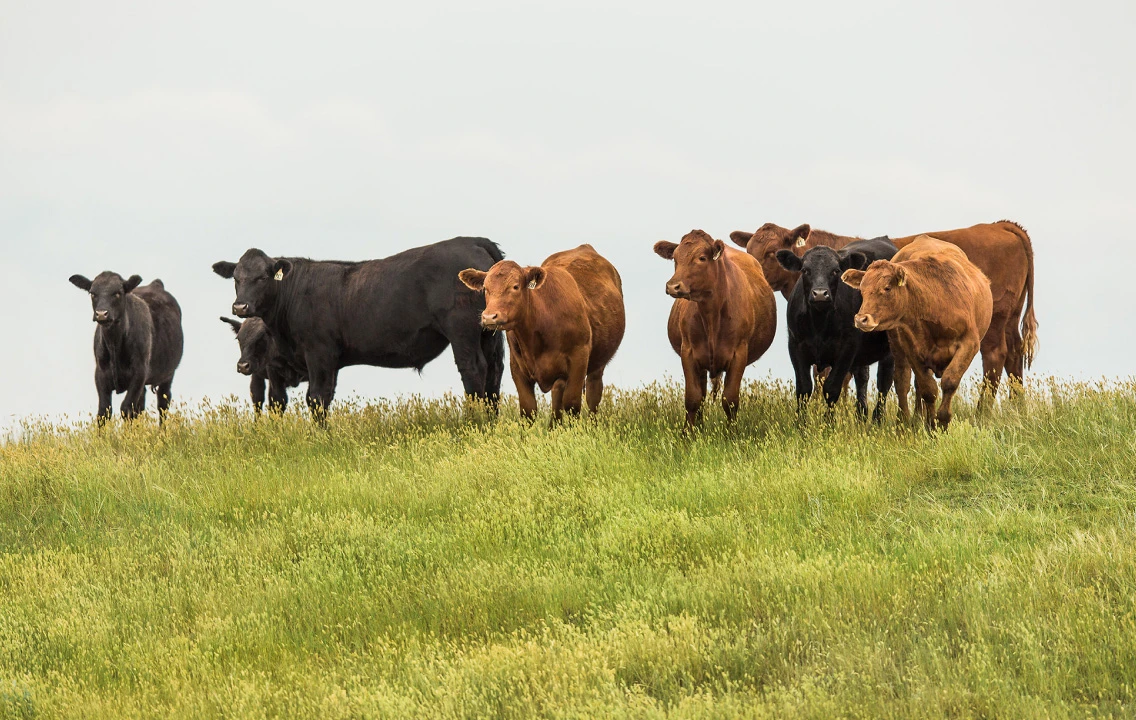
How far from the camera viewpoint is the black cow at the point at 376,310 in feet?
43.2

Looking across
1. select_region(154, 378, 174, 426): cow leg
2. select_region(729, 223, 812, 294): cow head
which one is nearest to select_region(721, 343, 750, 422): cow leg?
select_region(729, 223, 812, 294): cow head

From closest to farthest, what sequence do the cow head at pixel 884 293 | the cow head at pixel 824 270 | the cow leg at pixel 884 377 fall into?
the cow head at pixel 884 293
the cow head at pixel 824 270
the cow leg at pixel 884 377

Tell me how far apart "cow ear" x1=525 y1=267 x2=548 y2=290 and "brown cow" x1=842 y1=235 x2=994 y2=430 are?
2729 mm

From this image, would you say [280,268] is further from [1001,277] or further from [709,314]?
[1001,277]

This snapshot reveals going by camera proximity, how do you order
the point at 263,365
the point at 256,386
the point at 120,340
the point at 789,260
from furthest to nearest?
the point at 256,386
the point at 263,365
the point at 120,340
the point at 789,260

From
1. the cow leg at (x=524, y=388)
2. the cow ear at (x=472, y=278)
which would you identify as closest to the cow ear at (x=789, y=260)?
the cow leg at (x=524, y=388)

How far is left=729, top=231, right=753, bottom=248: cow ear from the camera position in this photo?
1558 centimetres

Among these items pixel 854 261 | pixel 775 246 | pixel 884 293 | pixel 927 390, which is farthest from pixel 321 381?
pixel 927 390

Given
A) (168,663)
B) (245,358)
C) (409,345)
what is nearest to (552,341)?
(409,345)

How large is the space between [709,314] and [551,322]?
1.48 metres

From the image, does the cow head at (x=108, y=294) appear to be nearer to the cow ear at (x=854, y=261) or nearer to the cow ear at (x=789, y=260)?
the cow ear at (x=789, y=260)

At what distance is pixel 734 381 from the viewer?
11.1 m

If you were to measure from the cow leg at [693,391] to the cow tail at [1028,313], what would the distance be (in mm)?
5158

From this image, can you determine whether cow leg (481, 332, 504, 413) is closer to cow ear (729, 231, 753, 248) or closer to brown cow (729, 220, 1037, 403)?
brown cow (729, 220, 1037, 403)
